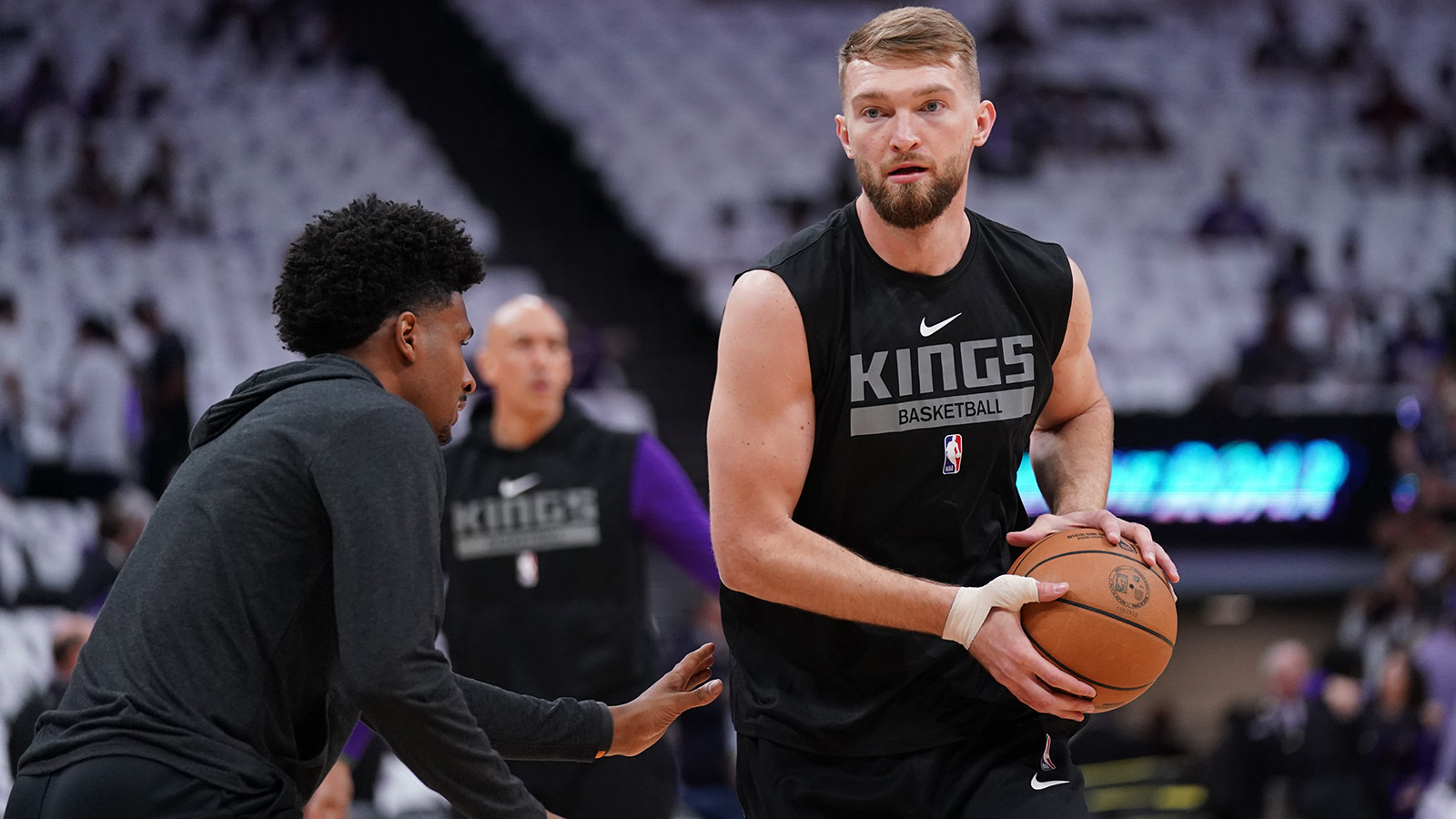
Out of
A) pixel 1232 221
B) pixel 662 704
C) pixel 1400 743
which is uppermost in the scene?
pixel 1232 221

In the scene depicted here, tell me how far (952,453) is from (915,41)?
0.83m

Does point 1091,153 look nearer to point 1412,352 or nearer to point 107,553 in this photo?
point 1412,352

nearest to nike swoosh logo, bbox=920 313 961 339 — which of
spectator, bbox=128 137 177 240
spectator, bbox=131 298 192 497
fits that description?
spectator, bbox=131 298 192 497

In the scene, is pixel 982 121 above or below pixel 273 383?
above

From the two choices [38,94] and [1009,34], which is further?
[1009,34]

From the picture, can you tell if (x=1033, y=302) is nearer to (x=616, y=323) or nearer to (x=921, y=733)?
(x=921, y=733)

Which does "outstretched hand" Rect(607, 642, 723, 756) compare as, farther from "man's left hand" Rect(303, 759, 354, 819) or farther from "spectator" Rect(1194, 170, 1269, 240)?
"spectator" Rect(1194, 170, 1269, 240)

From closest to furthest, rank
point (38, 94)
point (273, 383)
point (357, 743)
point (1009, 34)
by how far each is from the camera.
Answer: point (273, 383) → point (357, 743) → point (38, 94) → point (1009, 34)

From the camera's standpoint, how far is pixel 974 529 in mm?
3039

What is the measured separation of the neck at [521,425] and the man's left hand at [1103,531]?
2386mm

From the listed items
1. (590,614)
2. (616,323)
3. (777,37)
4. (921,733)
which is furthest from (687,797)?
(777,37)

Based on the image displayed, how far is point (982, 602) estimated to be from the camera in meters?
2.74

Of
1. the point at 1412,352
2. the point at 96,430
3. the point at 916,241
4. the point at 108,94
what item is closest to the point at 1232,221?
the point at 1412,352

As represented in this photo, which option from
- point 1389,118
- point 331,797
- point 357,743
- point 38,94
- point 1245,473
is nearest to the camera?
point 331,797
